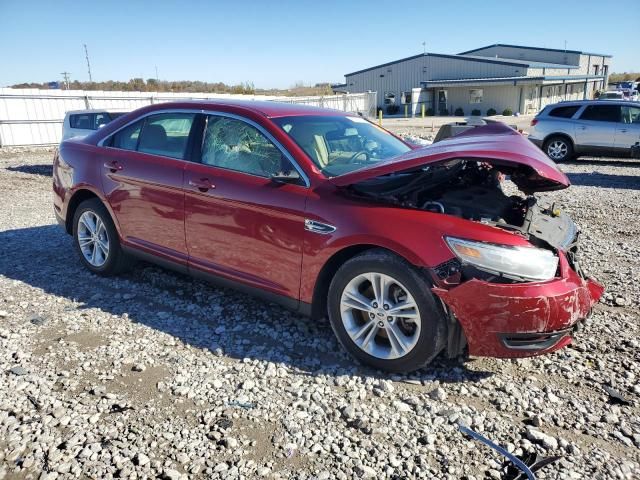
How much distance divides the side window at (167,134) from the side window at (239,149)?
0.26 metres

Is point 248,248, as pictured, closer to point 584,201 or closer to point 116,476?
point 116,476

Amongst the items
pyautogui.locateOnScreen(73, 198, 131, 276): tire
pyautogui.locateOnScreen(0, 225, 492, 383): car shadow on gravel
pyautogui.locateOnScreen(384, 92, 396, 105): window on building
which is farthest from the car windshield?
pyautogui.locateOnScreen(384, 92, 396, 105): window on building

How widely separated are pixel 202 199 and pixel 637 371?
3.33 m

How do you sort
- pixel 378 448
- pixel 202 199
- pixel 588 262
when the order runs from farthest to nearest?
pixel 588 262 < pixel 202 199 < pixel 378 448

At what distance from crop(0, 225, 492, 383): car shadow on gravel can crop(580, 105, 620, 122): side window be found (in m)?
12.7

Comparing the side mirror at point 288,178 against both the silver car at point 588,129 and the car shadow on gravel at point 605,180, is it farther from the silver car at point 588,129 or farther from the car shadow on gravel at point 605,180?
the silver car at point 588,129

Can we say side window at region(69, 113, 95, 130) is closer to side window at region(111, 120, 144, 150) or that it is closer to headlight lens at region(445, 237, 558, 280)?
side window at region(111, 120, 144, 150)

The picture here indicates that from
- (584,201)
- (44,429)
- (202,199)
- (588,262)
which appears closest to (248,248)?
(202,199)

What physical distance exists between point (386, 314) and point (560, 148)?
13086mm

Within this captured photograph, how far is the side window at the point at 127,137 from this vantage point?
480 centimetres

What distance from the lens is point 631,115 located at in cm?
1323

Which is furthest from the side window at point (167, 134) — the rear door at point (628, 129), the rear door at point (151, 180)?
the rear door at point (628, 129)

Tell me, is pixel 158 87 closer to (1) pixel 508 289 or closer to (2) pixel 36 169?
(2) pixel 36 169

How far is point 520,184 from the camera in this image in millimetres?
3680
